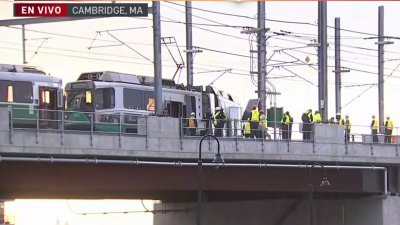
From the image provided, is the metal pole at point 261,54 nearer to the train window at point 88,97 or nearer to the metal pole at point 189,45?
the metal pole at point 189,45

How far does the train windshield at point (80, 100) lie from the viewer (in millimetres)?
49219

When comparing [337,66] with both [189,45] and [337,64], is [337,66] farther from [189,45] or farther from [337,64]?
[189,45]

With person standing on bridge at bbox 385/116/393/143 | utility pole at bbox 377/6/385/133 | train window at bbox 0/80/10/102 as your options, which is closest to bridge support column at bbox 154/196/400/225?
person standing on bridge at bbox 385/116/393/143

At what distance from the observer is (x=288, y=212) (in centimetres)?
5656

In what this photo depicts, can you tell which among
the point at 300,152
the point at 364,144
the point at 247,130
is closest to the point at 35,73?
the point at 247,130

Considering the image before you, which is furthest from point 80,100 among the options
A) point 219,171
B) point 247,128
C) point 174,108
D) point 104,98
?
point 247,128

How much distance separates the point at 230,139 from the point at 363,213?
11.5 m

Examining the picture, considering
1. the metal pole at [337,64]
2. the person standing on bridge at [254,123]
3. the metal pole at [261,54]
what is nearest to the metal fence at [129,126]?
the person standing on bridge at [254,123]

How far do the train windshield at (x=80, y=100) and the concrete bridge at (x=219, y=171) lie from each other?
4.18 meters

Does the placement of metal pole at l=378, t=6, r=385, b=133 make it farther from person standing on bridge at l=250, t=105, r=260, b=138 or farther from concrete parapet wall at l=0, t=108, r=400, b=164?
person standing on bridge at l=250, t=105, r=260, b=138

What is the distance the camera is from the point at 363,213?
5241cm

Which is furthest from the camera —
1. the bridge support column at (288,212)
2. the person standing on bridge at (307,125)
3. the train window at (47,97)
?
the bridge support column at (288,212)

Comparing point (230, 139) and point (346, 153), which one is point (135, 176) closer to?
point (230, 139)

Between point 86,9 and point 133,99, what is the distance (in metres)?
11.7
